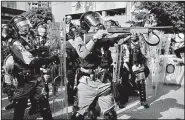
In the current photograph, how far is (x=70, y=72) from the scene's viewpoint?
18.3 ft

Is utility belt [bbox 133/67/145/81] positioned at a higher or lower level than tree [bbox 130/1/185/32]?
lower

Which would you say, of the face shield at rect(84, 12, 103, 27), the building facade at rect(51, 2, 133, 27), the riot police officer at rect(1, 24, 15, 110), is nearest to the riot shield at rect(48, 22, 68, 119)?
the face shield at rect(84, 12, 103, 27)

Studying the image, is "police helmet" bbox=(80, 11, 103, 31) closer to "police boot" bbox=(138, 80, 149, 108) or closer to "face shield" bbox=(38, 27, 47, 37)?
"face shield" bbox=(38, 27, 47, 37)

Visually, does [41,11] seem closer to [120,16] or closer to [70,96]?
[120,16]

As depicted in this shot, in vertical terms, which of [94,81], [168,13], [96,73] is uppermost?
[168,13]

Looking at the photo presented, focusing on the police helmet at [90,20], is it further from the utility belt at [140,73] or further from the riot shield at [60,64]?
the utility belt at [140,73]

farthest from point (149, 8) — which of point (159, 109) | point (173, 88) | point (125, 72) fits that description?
point (159, 109)

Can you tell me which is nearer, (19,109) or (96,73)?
(96,73)

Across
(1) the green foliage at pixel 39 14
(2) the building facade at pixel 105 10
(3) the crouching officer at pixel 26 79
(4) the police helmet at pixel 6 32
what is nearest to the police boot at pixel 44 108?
(3) the crouching officer at pixel 26 79

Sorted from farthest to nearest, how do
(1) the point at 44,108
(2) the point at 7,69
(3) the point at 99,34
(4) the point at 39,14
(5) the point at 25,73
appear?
(4) the point at 39,14, (2) the point at 7,69, (5) the point at 25,73, (1) the point at 44,108, (3) the point at 99,34

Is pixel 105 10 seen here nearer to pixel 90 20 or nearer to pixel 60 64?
pixel 60 64

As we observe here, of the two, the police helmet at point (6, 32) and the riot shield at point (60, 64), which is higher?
the police helmet at point (6, 32)


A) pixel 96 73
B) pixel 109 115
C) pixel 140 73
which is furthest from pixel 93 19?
pixel 140 73

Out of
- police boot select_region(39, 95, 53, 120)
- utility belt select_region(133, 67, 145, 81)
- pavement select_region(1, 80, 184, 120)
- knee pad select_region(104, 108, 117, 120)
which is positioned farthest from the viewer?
utility belt select_region(133, 67, 145, 81)
